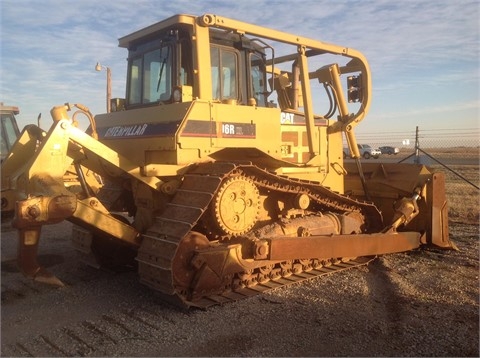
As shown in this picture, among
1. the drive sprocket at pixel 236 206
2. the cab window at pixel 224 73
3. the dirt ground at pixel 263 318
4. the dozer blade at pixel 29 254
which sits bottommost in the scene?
the dirt ground at pixel 263 318

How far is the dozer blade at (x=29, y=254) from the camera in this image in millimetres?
4707

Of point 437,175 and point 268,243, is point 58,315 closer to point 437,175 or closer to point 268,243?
point 268,243

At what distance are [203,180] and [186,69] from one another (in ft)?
5.12

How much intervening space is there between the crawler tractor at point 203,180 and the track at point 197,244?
0.02m

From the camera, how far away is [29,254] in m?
4.76

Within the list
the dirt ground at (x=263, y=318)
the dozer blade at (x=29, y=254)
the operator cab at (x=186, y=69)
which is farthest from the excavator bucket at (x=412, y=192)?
the dozer blade at (x=29, y=254)

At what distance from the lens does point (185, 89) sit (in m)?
5.45

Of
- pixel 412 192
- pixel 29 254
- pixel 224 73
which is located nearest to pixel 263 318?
pixel 29 254

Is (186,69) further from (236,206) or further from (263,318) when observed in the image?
(263,318)

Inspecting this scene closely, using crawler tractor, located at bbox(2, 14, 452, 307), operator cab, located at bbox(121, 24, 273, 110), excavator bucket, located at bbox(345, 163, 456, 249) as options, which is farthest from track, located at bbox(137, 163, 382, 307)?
excavator bucket, located at bbox(345, 163, 456, 249)

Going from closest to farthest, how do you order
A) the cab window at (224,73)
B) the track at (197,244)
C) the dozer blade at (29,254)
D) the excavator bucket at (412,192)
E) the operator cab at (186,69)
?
1. the dozer blade at (29,254)
2. the track at (197,244)
3. the operator cab at (186,69)
4. the cab window at (224,73)
5. the excavator bucket at (412,192)

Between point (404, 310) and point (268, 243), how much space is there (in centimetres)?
169

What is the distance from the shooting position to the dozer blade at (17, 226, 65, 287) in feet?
15.4

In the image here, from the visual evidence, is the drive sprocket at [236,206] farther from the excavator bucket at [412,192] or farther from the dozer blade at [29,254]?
the excavator bucket at [412,192]
